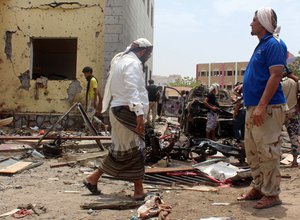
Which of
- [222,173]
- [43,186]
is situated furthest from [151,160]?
[43,186]

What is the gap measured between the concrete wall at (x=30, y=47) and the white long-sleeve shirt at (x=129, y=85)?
714 centimetres

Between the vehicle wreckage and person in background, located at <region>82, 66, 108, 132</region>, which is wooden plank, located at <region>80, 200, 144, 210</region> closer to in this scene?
the vehicle wreckage

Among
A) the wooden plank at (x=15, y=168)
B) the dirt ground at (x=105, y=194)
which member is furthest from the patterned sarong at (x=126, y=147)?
the wooden plank at (x=15, y=168)

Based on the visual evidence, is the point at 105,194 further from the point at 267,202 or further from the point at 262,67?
the point at 262,67

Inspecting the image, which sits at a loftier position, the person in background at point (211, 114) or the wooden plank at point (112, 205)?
the person in background at point (211, 114)

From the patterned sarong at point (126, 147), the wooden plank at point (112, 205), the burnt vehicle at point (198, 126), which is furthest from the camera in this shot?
the burnt vehicle at point (198, 126)

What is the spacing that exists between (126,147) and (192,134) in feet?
25.1

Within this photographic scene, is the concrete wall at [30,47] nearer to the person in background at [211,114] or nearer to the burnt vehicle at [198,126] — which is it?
the burnt vehicle at [198,126]

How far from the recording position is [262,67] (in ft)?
12.8

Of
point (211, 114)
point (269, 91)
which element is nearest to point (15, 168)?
point (269, 91)

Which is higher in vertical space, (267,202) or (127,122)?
(127,122)

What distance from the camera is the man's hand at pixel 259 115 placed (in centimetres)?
376

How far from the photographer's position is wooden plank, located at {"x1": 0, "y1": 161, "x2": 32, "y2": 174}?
5867 millimetres

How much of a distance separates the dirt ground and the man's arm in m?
0.87
